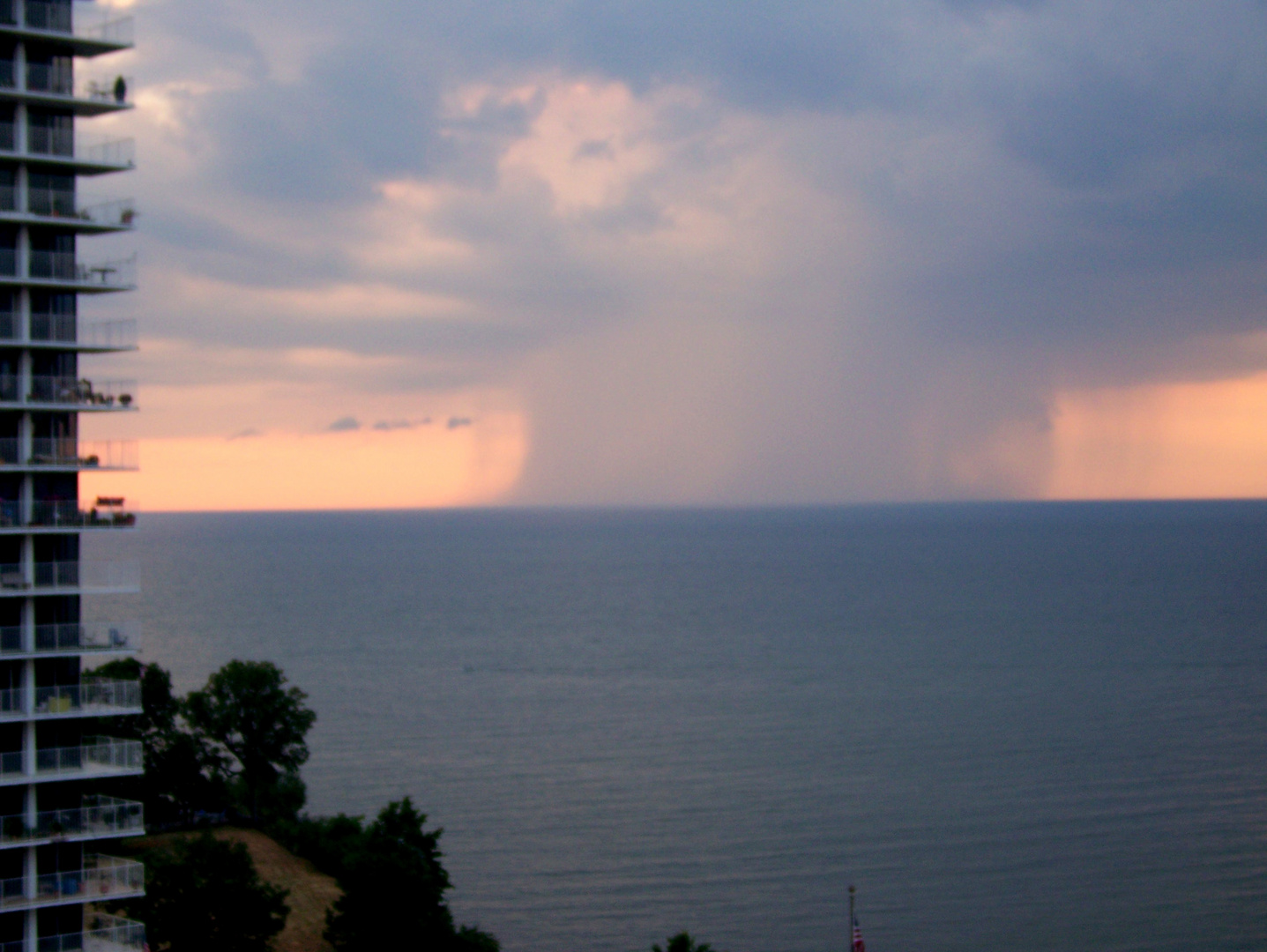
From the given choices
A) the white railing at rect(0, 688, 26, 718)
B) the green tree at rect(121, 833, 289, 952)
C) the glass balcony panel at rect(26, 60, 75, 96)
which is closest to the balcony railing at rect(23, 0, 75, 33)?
the glass balcony panel at rect(26, 60, 75, 96)

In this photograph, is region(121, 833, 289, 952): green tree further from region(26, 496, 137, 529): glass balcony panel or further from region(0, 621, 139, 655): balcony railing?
region(26, 496, 137, 529): glass balcony panel

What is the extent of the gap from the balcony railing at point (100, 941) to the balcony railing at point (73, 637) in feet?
27.5

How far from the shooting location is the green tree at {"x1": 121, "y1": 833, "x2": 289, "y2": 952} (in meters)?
40.3

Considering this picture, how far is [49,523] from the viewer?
36188 millimetres

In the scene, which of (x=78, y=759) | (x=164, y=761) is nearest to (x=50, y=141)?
(x=78, y=759)

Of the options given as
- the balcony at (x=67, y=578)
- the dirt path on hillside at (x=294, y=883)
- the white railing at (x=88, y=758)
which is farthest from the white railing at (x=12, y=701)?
the dirt path on hillside at (x=294, y=883)

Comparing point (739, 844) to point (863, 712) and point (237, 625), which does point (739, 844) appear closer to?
point (863, 712)

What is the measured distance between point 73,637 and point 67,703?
6.36ft

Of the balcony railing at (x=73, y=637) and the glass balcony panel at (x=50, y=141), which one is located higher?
the glass balcony panel at (x=50, y=141)

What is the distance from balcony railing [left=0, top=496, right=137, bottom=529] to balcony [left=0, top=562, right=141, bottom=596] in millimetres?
1258

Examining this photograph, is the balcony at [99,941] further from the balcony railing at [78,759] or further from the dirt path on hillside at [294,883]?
the dirt path on hillside at [294,883]

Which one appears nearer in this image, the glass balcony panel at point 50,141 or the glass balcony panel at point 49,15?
the glass balcony panel at point 49,15

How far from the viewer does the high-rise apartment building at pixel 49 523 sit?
116 ft

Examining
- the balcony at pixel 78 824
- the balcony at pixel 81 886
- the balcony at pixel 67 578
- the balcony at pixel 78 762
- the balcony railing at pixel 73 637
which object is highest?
the balcony at pixel 67 578
